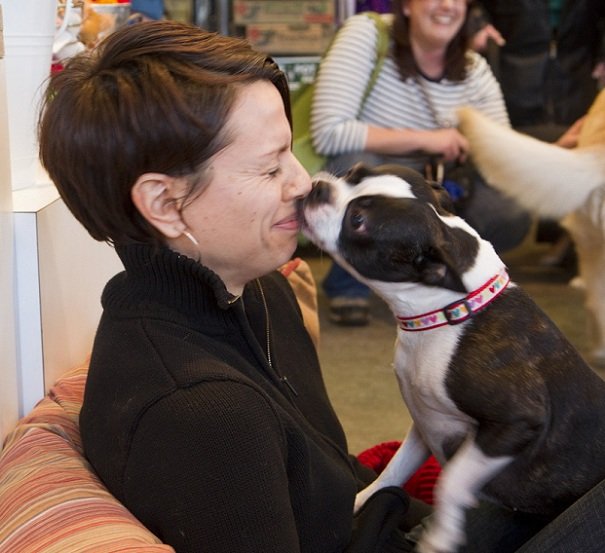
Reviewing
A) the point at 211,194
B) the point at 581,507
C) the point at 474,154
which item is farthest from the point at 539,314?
the point at 474,154

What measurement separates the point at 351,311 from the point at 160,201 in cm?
Result: 238

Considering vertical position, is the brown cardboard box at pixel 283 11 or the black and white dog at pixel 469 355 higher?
the black and white dog at pixel 469 355

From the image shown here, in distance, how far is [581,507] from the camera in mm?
1073

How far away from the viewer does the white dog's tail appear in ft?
7.66

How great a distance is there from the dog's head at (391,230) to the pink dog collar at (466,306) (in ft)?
0.08

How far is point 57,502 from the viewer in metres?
1.03

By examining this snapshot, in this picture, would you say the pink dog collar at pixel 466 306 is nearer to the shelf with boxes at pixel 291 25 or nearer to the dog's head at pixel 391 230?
the dog's head at pixel 391 230

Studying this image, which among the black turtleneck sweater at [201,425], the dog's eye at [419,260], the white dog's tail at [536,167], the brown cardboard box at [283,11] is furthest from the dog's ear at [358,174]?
the brown cardboard box at [283,11]

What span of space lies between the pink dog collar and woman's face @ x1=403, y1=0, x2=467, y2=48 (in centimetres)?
203

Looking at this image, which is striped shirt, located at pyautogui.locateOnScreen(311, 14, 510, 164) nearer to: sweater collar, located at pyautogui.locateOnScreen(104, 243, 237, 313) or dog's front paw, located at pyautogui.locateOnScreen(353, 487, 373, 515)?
dog's front paw, located at pyautogui.locateOnScreen(353, 487, 373, 515)

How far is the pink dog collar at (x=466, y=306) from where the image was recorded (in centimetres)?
126

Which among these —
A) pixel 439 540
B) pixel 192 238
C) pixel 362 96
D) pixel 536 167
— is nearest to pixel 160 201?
pixel 192 238

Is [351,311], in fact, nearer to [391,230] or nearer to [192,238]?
[391,230]

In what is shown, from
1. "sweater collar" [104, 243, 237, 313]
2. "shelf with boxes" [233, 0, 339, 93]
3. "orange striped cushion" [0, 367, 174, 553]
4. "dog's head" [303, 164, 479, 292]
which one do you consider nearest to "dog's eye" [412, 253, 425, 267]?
"dog's head" [303, 164, 479, 292]
